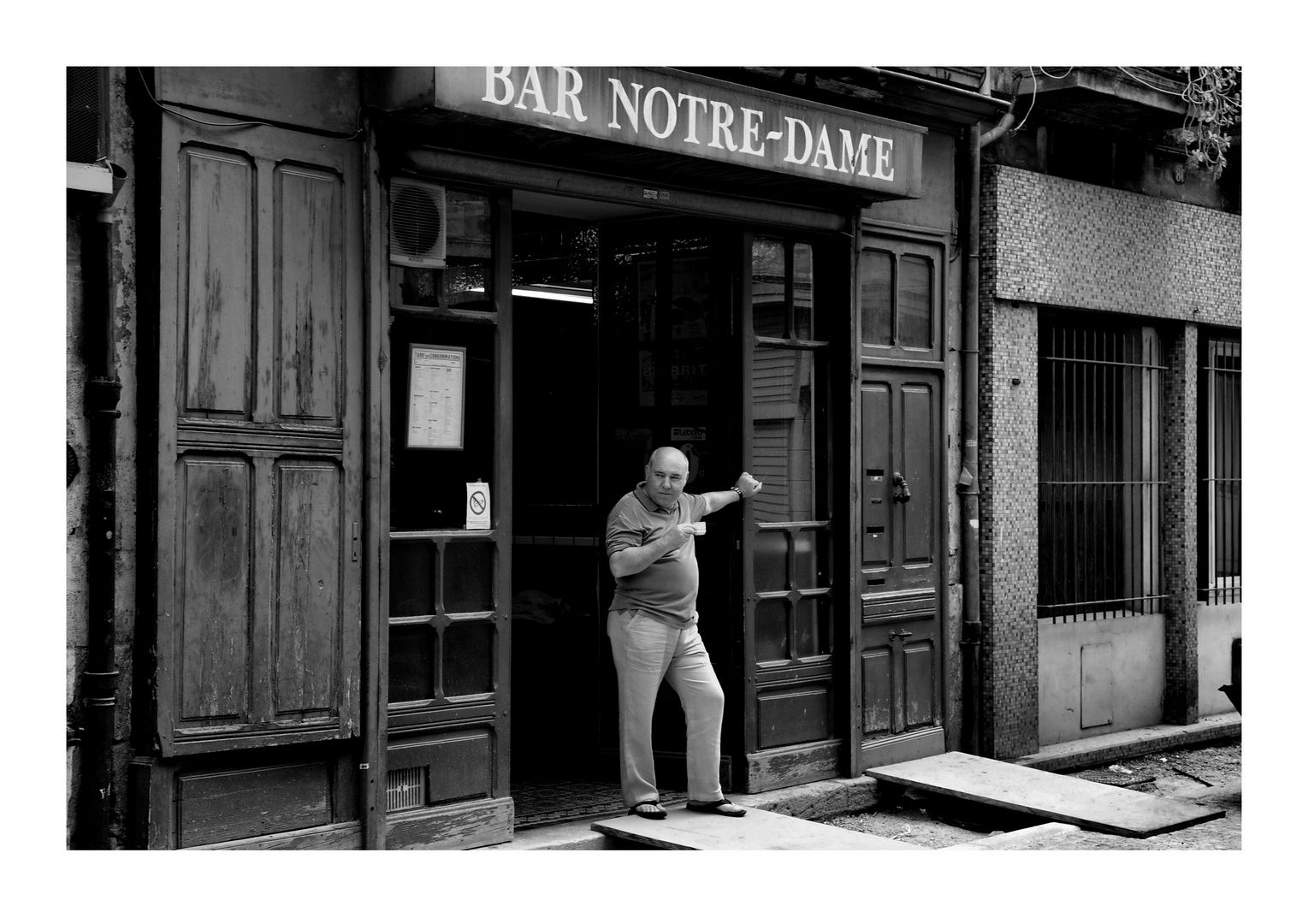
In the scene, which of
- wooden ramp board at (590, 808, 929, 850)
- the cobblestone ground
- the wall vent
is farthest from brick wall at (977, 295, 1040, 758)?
the wall vent

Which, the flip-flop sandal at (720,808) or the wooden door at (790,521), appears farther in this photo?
the wooden door at (790,521)

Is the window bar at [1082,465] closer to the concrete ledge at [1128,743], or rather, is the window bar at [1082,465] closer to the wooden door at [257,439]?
the concrete ledge at [1128,743]

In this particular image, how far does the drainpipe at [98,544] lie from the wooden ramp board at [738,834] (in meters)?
2.47

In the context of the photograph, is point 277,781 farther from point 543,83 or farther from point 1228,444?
point 1228,444

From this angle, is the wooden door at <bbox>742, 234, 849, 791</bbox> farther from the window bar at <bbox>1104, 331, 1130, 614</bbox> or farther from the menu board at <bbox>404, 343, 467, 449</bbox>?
the window bar at <bbox>1104, 331, 1130, 614</bbox>

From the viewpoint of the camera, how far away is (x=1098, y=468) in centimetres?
1042

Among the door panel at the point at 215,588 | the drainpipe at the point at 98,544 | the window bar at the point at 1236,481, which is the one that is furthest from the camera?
the window bar at the point at 1236,481

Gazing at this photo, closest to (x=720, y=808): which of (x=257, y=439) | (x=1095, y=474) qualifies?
(x=257, y=439)

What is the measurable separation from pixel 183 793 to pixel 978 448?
5.66 meters

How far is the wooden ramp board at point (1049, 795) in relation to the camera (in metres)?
7.54

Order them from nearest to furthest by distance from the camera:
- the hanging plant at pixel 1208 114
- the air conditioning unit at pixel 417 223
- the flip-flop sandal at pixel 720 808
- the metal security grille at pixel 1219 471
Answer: the air conditioning unit at pixel 417 223 → the flip-flop sandal at pixel 720 808 → the hanging plant at pixel 1208 114 → the metal security grille at pixel 1219 471

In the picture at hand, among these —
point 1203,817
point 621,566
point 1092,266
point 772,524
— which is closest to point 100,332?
point 621,566

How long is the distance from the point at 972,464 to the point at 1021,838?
2.80m

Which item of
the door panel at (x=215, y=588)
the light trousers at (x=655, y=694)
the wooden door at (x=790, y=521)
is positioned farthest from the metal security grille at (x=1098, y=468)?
the door panel at (x=215, y=588)
